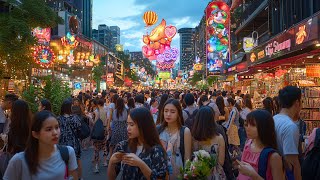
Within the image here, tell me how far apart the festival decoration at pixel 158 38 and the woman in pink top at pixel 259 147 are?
3567 cm

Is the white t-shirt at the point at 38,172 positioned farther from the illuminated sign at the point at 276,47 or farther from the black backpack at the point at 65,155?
the illuminated sign at the point at 276,47

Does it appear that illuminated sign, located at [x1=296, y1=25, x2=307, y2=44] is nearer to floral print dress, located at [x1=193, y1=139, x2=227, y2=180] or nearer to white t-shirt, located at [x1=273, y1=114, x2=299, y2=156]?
floral print dress, located at [x1=193, y1=139, x2=227, y2=180]

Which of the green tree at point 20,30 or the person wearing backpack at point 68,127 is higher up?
the green tree at point 20,30

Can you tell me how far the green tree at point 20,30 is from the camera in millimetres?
20891

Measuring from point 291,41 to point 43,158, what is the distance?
38.6 feet

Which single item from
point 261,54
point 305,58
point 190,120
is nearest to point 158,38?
point 261,54

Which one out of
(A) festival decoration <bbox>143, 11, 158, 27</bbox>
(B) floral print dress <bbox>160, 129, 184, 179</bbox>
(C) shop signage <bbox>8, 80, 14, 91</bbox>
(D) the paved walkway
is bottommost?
(D) the paved walkway

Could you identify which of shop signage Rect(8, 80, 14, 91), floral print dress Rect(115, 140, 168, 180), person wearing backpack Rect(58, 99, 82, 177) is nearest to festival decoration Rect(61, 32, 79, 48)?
shop signage Rect(8, 80, 14, 91)

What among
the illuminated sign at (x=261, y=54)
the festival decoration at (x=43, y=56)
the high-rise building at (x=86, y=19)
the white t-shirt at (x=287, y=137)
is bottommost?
the white t-shirt at (x=287, y=137)

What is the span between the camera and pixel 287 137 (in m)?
4.23

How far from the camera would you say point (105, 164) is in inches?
425

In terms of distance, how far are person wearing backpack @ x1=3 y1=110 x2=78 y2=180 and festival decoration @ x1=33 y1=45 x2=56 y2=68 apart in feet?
72.6

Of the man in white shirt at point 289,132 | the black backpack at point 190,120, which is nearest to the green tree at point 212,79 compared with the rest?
the black backpack at point 190,120

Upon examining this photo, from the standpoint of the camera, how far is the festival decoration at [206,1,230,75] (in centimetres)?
3766
